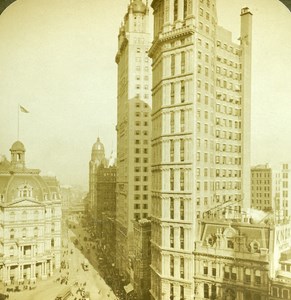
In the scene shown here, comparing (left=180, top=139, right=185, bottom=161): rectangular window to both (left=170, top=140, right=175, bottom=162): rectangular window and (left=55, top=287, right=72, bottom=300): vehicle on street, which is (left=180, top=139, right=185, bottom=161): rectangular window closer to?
(left=170, top=140, right=175, bottom=162): rectangular window

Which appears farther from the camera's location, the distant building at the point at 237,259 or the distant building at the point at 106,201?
the distant building at the point at 106,201

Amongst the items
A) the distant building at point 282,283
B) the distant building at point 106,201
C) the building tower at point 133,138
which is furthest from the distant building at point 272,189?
the distant building at point 106,201

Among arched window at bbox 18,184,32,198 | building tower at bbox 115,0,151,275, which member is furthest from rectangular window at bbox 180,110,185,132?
arched window at bbox 18,184,32,198

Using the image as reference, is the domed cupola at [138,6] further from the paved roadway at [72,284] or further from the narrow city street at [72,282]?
the paved roadway at [72,284]

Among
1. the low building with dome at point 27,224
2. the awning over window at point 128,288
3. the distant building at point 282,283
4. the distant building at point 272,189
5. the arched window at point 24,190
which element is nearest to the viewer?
the distant building at point 282,283

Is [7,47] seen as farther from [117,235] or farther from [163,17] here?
[117,235]

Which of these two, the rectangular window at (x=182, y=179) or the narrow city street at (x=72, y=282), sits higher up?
the rectangular window at (x=182, y=179)
